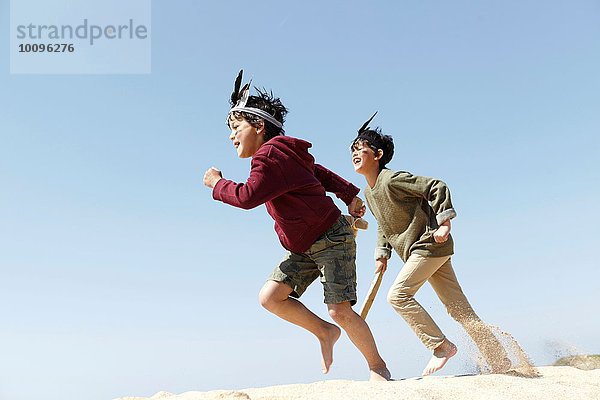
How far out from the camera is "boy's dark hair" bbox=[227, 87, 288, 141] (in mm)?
3902

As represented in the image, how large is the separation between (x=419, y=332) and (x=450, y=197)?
34.0 inches

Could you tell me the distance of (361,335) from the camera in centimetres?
368

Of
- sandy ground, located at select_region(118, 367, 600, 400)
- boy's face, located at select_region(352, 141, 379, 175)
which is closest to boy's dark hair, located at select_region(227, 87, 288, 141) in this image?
boy's face, located at select_region(352, 141, 379, 175)

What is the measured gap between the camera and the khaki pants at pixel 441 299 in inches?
158

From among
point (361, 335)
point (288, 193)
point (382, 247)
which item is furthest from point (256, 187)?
point (382, 247)

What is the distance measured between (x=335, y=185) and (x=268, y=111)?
2.12 feet

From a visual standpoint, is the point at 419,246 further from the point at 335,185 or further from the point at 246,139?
the point at 246,139

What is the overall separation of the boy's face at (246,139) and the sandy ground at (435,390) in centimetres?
139

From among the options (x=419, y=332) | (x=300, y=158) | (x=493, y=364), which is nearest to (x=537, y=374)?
(x=493, y=364)

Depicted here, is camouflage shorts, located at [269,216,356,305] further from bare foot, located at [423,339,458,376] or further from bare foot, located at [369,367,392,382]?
bare foot, located at [423,339,458,376]

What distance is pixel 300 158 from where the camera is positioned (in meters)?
3.76

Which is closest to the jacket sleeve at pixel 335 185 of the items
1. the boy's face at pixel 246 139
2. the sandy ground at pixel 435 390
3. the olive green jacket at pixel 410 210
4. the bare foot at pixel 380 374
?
the olive green jacket at pixel 410 210

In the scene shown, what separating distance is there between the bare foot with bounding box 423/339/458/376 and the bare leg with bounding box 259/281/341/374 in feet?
1.97

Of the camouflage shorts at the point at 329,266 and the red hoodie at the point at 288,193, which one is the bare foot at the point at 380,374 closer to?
the camouflage shorts at the point at 329,266
